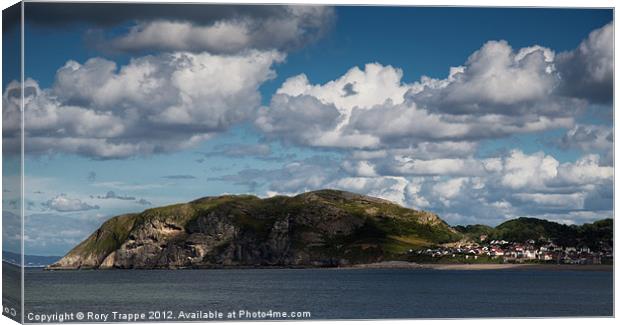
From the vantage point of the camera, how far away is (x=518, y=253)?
10712cm

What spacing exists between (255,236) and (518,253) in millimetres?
48254

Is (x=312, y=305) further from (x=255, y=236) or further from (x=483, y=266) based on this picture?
(x=255, y=236)

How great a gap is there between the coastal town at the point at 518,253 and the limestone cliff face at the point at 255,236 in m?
5.80

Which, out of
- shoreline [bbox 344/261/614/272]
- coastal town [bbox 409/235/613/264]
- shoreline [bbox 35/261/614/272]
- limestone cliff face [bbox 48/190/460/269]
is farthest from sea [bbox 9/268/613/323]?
limestone cliff face [bbox 48/190/460/269]

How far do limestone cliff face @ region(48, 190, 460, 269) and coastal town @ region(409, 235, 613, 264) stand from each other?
580cm

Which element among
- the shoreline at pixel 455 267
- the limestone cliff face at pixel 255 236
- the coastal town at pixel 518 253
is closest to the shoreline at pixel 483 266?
the shoreline at pixel 455 267

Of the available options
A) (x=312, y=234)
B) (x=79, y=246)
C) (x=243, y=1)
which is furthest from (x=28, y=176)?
(x=312, y=234)

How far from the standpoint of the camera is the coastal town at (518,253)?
277 feet

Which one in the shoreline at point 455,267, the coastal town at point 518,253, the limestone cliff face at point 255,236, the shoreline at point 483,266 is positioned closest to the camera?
the shoreline at point 483,266

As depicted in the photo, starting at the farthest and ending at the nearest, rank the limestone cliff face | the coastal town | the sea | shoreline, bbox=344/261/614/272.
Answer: the limestone cliff face → the coastal town → shoreline, bbox=344/261/614/272 → the sea

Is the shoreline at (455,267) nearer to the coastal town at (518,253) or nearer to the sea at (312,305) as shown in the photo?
the coastal town at (518,253)

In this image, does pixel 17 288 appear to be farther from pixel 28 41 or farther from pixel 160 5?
pixel 160 5

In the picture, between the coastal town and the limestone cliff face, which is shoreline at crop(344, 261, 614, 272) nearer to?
the coastal town

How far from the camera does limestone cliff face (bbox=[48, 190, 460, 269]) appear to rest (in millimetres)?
140375
